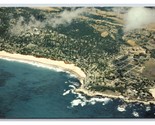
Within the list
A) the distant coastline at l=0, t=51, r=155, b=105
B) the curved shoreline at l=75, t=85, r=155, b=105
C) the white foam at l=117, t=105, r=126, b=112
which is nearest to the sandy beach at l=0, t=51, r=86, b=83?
the distant coastline at l=0, t=51, r=155, b=105

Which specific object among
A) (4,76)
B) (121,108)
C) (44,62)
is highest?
(44,62)

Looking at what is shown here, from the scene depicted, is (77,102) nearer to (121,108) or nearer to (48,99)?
(48,99)

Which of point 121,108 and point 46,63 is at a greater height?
point 46,63

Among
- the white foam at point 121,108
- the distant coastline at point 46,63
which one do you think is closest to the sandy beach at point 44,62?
the distant coastline at point 46,63

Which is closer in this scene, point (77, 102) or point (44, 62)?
point (77, 102)

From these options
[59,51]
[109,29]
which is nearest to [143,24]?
[109,29]

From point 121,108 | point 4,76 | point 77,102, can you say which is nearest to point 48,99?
point 77,102
